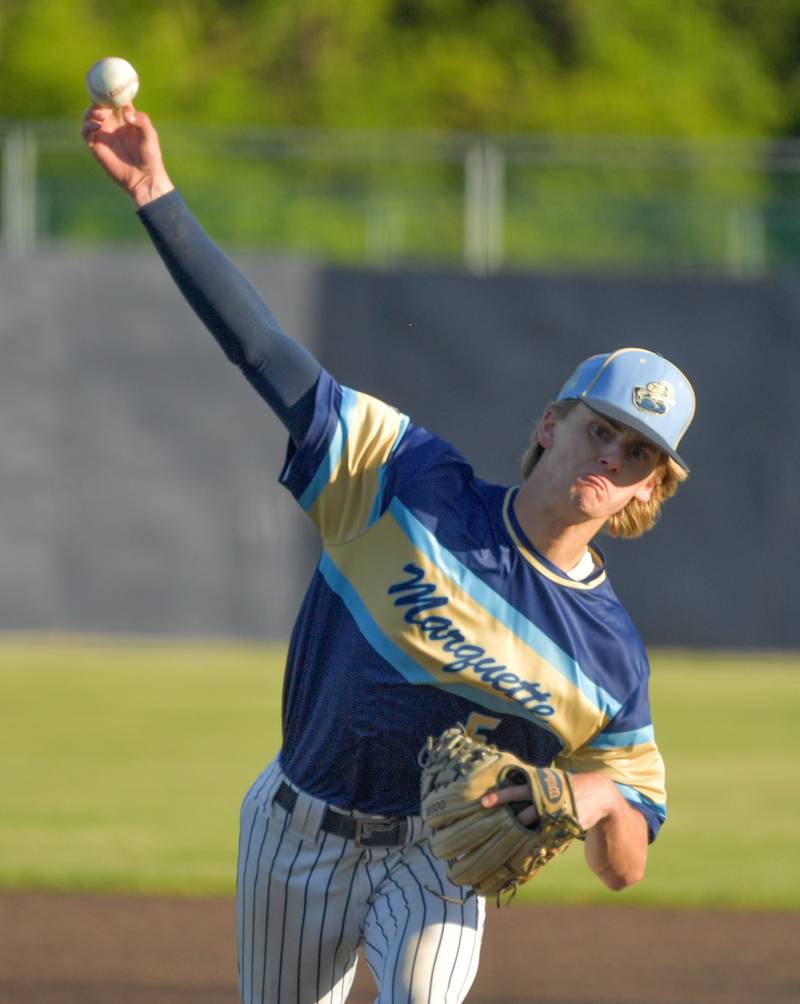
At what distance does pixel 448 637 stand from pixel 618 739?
1.36ft

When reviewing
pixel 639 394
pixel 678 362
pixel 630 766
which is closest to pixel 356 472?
pixel 639 394

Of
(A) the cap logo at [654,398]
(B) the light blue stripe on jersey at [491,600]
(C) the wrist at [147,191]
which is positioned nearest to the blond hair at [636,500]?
(A) the cap logo at [654,398]

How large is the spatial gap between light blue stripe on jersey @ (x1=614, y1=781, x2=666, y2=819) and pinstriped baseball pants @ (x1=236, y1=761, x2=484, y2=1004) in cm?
38

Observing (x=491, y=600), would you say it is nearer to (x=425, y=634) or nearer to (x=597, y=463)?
(x=425, y=634)

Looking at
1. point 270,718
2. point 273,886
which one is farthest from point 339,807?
point 270,718

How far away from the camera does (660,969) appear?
618cm

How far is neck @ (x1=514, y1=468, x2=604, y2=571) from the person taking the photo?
11.4ft

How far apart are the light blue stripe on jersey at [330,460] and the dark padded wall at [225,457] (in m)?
10.2

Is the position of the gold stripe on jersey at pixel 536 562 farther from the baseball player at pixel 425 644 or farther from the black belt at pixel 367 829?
the black belt at pixel 367 829

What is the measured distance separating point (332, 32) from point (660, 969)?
76.3 ft

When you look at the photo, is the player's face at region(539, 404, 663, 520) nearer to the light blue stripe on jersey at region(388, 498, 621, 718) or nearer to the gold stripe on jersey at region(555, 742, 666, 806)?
the light blue stripe on jersey at region(388, 498, 621, 718)

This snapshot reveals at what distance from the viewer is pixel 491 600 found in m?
3.49

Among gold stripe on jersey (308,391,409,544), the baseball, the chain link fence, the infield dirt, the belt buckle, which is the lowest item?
the infield dirt

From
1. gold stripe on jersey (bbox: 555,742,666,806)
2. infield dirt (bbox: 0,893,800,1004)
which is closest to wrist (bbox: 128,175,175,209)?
gold stripe on jersey (bbox: 555,742,666,806)
